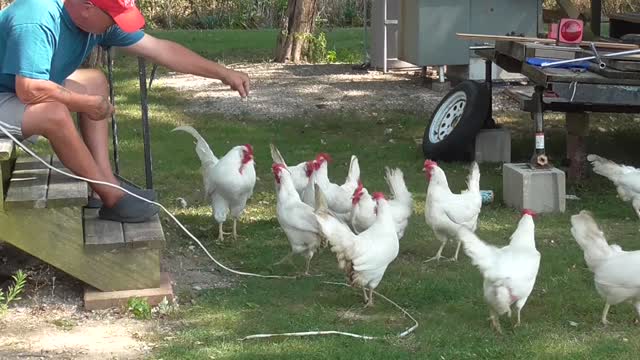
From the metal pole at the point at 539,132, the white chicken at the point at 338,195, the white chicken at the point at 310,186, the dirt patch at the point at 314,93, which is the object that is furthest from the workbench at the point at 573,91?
the dirt patch at the point at 314,93

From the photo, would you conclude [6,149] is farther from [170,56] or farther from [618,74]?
[618,74]

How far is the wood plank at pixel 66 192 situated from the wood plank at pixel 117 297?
20.8 inches

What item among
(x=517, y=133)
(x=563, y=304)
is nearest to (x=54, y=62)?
(x=563, y=304)

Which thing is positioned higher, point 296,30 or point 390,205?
point 296,30

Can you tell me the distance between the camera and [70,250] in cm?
510

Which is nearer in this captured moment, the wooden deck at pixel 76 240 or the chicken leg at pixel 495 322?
the chicken leg at pixel 495 322

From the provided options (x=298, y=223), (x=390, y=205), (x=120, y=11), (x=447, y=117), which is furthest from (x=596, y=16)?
(x=120, y=11)

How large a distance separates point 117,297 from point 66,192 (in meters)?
0.66

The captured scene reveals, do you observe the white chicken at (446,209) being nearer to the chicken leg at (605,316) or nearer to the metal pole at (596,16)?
the chicken leg at (605,316)

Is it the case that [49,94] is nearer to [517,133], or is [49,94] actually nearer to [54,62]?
[54,62]

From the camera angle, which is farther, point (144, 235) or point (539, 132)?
point (539, 132)

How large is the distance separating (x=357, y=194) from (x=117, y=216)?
153 cm

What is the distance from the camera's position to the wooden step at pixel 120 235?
5.12 metres

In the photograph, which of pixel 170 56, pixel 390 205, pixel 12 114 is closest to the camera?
pixel 12 114
